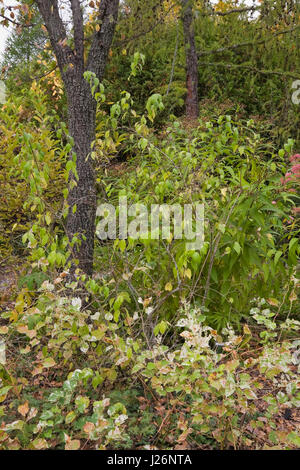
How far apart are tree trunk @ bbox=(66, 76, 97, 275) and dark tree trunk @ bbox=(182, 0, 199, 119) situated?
3965 mm

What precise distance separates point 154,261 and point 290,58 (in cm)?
458

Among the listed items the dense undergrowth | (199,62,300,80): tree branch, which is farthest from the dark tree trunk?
the dense undergrowth

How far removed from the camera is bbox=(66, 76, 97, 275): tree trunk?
3.16 meters

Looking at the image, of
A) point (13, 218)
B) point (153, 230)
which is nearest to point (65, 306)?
point (153, 230)

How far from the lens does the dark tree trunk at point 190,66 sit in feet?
21.8

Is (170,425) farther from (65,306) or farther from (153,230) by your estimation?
(153,230)

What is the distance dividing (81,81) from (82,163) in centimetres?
61

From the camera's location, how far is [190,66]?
6.91 metres
